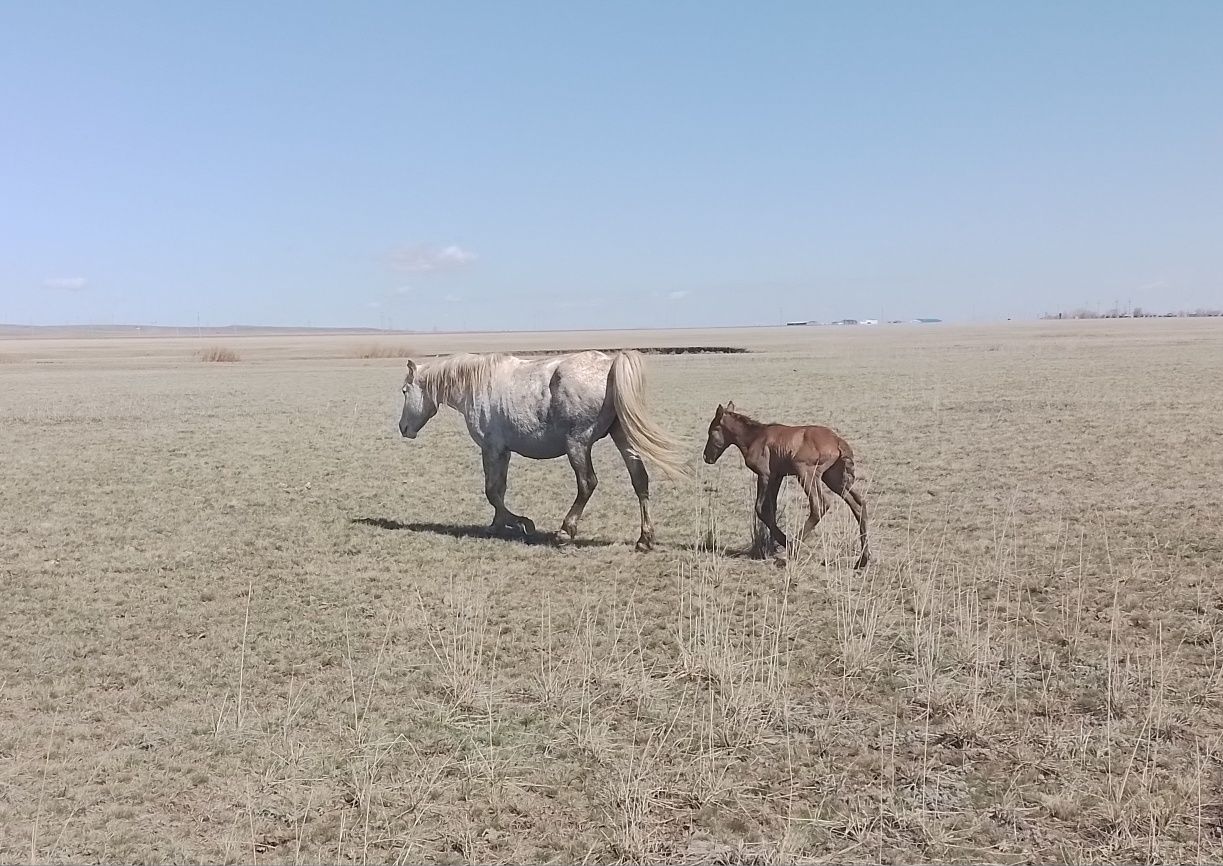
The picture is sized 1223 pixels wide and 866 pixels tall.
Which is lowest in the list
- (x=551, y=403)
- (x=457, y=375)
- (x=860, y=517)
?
(x=860, y=517)

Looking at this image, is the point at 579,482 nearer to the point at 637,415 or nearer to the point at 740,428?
the point at 637,415

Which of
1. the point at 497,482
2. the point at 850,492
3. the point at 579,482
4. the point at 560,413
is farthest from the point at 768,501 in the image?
the point at 497,482

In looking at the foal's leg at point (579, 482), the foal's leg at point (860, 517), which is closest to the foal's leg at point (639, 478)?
the foal's leg at point (579, 482)

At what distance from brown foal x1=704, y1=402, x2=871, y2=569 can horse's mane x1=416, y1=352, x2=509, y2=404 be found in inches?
→ 117

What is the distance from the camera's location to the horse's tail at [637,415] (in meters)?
8.84

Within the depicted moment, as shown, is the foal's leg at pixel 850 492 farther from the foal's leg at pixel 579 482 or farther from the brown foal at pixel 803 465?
the foal's leg at pixel 579 482

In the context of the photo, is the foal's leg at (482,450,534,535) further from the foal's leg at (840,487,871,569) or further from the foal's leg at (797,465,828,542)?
the foal's leg at (840,487,871,569)

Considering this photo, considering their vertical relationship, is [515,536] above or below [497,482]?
below

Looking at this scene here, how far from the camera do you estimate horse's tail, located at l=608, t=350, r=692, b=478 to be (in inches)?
348

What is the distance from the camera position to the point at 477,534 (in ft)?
32.1

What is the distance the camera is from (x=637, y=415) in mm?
8859

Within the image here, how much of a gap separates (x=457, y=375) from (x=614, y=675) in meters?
5.16

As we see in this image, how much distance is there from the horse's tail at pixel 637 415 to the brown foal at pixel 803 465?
2.72 feet

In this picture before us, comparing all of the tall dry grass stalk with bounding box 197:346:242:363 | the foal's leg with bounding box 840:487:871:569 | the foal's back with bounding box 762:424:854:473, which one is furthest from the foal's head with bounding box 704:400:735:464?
the tall dry grass stalk with bounding box 197:346:242:363
